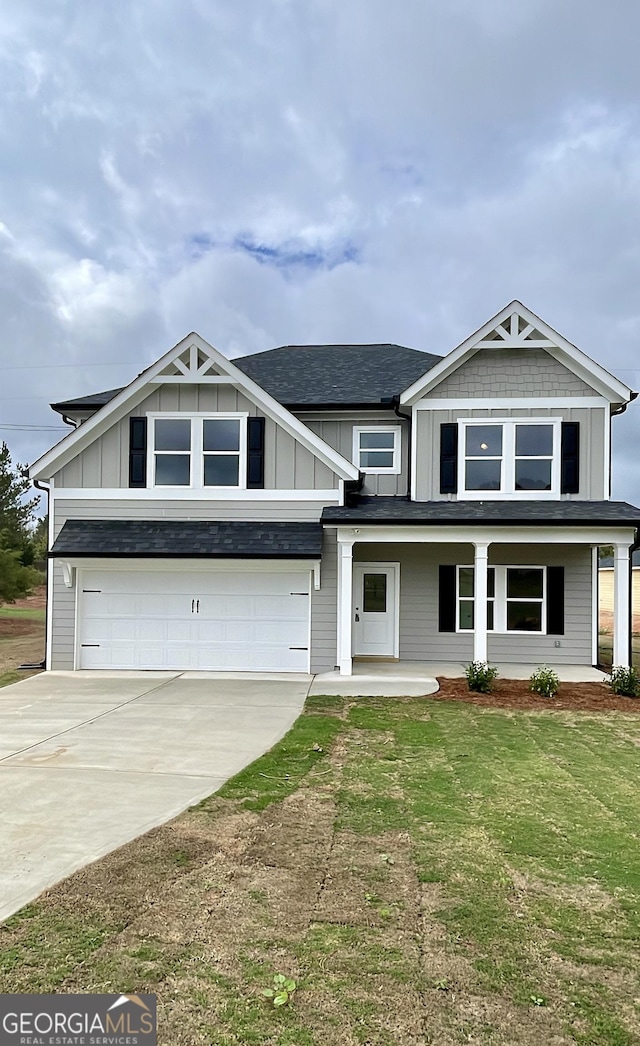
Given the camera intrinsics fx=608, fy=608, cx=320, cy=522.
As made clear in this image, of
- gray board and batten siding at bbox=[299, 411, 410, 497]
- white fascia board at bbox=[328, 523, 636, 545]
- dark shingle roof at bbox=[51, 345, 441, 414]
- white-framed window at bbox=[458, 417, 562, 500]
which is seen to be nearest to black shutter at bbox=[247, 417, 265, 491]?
dark shingle roof at bbox=[51, 345, 441, 414]

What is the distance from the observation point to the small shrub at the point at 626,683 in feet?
35.2

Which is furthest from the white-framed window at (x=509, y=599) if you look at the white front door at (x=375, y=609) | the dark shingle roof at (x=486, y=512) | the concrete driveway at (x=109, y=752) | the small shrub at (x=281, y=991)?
the small shrub at (x=281, y=991)

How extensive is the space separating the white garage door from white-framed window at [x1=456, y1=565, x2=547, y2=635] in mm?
3754

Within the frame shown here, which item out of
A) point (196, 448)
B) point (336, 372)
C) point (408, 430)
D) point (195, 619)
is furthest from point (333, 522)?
point (336, 372)

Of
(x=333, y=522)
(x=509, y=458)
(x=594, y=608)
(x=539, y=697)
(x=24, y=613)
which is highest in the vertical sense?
(x=509, y=458)

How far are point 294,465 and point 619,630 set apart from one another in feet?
23.5

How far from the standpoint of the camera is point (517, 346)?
13039 millimetres

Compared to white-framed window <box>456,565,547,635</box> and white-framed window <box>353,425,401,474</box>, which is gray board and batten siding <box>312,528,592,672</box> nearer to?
white-framed window <box>456,565,547,635</box>

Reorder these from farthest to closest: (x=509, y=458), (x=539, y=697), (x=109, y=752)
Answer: (x=509, y=458), (x=539, y=697), (x=109, y=752)

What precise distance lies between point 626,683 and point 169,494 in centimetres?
942

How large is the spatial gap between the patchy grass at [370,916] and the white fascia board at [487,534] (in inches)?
234

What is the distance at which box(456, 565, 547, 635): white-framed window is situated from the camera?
13.6 meters

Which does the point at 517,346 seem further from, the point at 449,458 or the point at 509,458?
the point at 449,458

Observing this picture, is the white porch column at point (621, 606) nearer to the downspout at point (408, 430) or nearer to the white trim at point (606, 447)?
the white trim at point (606, 447)
